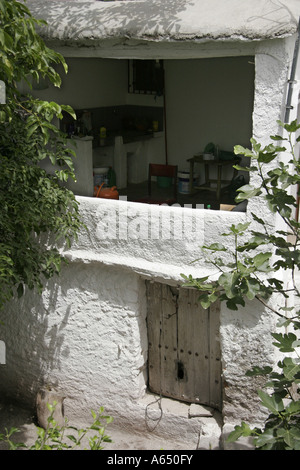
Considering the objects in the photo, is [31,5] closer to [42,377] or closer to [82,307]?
[82,307]

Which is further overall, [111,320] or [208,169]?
[208,169]

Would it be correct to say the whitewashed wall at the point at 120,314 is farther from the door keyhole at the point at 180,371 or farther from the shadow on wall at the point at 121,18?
the shadow on wall at the point at 121,18

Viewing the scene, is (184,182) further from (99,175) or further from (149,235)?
(149,235)

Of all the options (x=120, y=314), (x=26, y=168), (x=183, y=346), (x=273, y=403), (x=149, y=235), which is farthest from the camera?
(x=183, y=346)

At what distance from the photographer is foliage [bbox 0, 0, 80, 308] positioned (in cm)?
496

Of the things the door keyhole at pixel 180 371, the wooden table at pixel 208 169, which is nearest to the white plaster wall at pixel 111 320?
the door keyhole at pixel 180 371

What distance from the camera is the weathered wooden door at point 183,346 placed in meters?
6.61

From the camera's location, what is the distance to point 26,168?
5.64m

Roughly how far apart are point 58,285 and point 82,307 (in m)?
0.39

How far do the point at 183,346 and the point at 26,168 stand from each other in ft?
8.94

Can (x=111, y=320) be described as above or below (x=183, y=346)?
above

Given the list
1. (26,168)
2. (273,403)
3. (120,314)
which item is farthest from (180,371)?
(273,403)

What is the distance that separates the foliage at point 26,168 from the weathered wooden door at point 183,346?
53.0 inches

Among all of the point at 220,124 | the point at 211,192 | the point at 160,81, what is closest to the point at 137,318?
the point at 211,192
